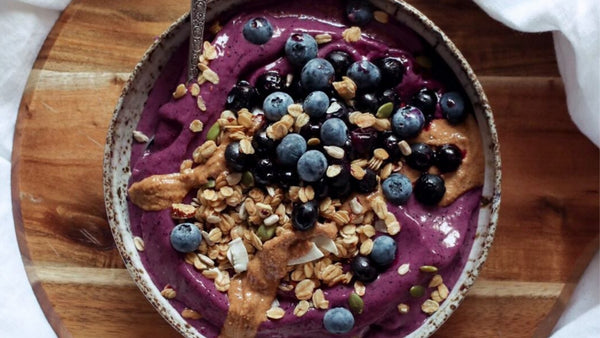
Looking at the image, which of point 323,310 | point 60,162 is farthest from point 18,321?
point 323,310

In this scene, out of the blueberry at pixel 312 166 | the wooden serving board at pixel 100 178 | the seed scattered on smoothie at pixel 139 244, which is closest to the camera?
the blueberry at pixel 312 166

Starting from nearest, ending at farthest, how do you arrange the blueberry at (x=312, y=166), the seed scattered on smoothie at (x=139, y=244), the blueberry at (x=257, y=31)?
the blueberry at (x=312, y=166) → the blueberry at (x=257, y=31) → the seed scattered on smoothie at (x=139, y=244)

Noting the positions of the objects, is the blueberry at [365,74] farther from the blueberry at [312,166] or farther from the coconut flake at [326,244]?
the coconut flake at [326,244]

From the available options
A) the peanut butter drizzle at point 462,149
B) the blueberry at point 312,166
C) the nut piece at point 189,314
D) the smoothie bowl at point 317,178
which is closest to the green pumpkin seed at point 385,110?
the smoothie bowl at point 317,178

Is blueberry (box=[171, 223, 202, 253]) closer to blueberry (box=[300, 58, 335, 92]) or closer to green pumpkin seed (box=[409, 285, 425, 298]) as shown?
blueberry (box=[300, 58, 335, 92])

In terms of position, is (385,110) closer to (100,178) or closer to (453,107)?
(453,107)

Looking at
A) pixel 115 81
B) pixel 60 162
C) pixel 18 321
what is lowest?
pixel 18 321

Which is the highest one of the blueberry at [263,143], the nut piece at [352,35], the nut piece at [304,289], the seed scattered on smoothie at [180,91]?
the nut piece at [352,35]

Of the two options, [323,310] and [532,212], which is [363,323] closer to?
[323,310]
